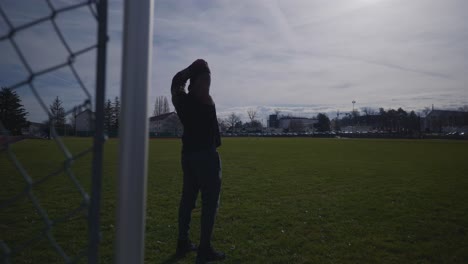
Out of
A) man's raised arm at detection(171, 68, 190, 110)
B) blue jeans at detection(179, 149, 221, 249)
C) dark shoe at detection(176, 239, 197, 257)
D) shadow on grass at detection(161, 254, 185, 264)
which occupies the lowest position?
shadow on grass at detection(161, 254, 185, 264)

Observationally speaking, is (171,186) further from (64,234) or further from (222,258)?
(222,258)

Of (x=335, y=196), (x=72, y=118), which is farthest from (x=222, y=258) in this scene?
(x=335, y=196)

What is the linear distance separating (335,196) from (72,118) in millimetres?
6451

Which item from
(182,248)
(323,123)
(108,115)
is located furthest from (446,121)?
(108,115)

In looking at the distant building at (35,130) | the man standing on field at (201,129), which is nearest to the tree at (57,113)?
the distant building at (35,130)

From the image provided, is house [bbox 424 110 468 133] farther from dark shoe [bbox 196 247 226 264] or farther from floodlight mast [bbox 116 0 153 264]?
floodlight mast [bbox 116 0 153 264]

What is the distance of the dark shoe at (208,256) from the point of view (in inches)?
118

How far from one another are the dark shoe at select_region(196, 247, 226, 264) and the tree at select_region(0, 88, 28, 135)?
2183mm

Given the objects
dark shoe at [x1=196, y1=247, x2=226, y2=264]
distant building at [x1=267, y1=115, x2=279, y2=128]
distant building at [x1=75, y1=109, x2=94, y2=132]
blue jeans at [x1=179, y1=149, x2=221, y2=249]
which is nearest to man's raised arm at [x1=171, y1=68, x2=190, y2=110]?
blue jeans at [x1=179, y1=149, x2=221, y2=249]

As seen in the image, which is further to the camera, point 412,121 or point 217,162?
point 412,121

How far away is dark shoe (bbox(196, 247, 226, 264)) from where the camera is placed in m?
2.99

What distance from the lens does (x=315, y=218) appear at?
4926 mm

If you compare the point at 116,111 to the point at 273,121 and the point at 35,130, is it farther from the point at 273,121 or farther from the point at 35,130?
the point at 273,121

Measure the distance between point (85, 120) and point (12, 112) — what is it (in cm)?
39
